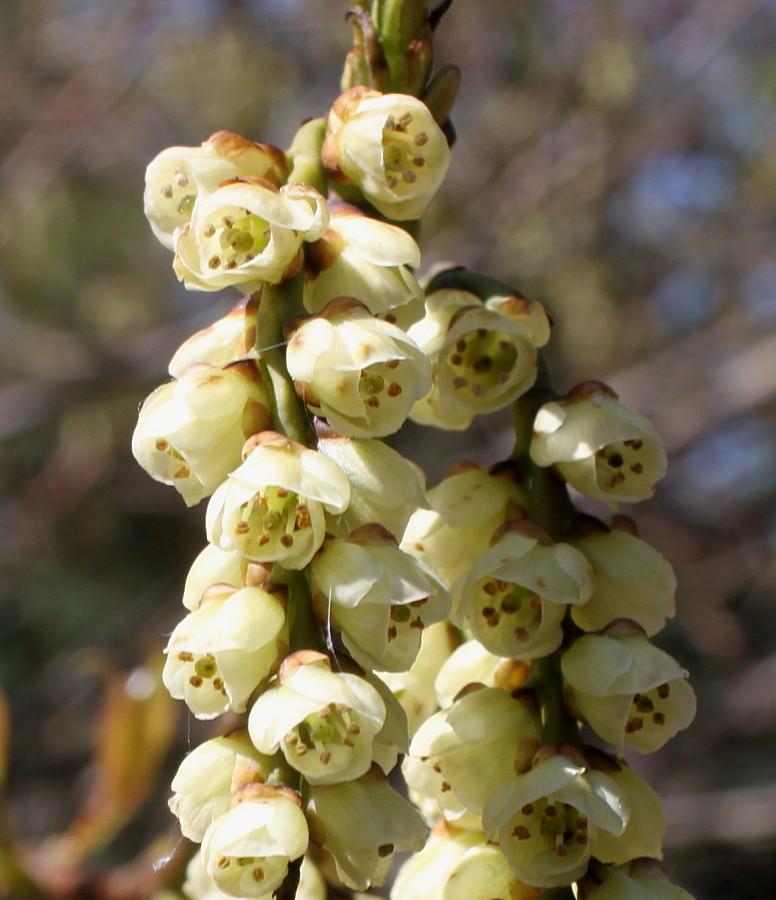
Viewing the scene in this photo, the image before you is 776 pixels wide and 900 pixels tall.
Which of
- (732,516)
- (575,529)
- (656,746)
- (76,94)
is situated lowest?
(732,516)

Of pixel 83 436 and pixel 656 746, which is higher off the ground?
pixel 656 746

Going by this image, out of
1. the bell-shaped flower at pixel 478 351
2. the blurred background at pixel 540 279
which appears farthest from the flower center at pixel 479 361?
the blurred background at pixel 540 279

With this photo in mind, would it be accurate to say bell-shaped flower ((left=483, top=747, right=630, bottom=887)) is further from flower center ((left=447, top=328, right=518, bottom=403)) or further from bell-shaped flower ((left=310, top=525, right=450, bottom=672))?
flower center ((left=447, top=328, right=518, bottom=403))

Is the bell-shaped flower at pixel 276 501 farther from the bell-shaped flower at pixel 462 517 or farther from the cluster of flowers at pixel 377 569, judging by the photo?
the bell-shaped flower at pixel 462 517

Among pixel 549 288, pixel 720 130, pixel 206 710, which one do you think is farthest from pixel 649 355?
pixel 206 710

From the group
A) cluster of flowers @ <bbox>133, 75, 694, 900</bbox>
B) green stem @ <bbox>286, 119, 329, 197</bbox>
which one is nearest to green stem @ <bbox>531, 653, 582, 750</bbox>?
cluster of flowers @ <bbox>133, 75, 694, 900</bbox>

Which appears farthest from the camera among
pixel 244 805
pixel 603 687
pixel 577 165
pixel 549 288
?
pixel 549 288

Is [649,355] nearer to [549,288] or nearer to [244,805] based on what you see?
[549,288]
